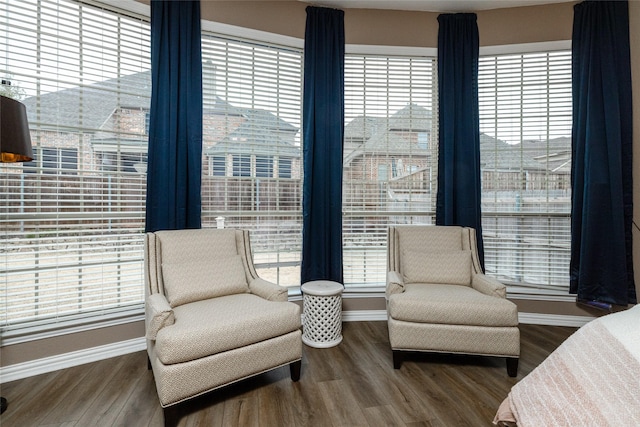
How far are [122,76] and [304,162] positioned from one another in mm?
1561

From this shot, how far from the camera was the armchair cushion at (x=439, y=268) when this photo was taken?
2545mm

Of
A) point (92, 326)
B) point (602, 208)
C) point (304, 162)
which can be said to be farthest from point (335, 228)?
point (602, 208)

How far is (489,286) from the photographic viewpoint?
2295 mm

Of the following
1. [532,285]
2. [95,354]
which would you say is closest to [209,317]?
[95,354]

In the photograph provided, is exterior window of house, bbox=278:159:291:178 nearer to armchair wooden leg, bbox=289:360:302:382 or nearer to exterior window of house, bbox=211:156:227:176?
exterior window of house, bbox=211:156:227:176

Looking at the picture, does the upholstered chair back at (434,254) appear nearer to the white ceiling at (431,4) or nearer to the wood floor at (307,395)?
the wood floor at (307,395)

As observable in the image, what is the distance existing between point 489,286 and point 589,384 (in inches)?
50.4

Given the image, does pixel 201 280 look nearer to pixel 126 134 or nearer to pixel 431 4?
pixel 126 134

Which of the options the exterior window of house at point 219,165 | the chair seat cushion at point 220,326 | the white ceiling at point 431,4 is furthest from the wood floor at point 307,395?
the white ceiling at point 431,4

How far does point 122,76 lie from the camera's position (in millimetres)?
2459

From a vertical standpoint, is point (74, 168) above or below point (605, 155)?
below

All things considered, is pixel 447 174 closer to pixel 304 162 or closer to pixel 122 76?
pixel 304 162

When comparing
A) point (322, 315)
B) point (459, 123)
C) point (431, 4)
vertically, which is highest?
point (431, 4)

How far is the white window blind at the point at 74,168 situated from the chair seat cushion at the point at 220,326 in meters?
0.90
